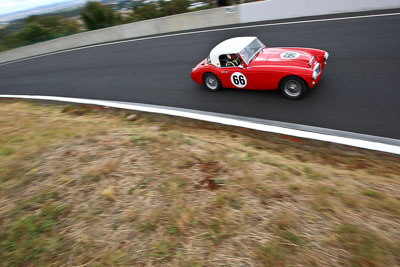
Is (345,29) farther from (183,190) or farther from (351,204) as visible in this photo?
(183,190)

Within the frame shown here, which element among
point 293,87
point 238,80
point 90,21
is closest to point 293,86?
point 293,87

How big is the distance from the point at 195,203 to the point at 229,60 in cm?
443

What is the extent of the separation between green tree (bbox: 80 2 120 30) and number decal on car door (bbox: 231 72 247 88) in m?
16.8

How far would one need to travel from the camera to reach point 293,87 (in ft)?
19.6

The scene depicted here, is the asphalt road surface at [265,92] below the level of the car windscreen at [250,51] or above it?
below

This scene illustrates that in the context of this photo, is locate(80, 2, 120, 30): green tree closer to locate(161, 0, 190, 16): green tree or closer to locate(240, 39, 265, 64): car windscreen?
locate(161, 0, 190, 16): green tree

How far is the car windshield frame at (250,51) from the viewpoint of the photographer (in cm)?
641

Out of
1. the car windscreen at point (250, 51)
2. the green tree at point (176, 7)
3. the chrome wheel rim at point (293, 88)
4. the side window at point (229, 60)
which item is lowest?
the chrome wheel rim at point (293, 88)

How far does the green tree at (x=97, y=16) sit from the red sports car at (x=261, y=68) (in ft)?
52.6

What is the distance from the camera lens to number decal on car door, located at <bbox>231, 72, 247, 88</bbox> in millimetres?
6506

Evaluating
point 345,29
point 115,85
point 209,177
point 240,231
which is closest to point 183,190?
point 209,177

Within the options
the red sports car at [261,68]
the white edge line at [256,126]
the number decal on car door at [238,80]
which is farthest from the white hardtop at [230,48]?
the white edge line at [256,126]

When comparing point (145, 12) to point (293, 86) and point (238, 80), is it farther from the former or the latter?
point (293, 86)

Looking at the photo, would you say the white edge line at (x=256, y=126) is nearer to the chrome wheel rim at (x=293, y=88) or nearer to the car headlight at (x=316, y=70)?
the chrome wheel rim at (x=293, y=88)
